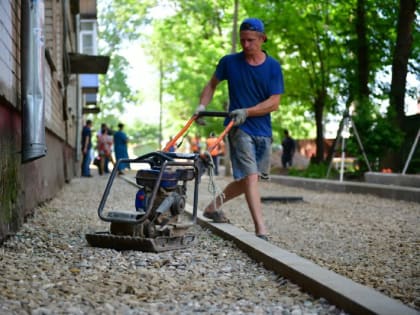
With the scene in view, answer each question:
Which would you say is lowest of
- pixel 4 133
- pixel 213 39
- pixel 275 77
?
pixel 4 133

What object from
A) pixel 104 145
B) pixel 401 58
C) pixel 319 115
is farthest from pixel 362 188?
pixel 319 115

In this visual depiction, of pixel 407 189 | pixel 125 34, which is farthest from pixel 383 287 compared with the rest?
pixel 125 34

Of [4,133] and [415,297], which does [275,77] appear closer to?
[4,133]

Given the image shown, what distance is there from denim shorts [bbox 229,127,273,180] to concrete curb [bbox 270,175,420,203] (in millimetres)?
6588

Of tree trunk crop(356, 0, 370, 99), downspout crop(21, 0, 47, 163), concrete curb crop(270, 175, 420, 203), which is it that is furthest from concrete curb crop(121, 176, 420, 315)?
tree trunk crop(356, 0, 370, 99)

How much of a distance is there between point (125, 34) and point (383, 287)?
47093 millimetres

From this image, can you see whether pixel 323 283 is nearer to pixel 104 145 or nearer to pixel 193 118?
pixel 193 118

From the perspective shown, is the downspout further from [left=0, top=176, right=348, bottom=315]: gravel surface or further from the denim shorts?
the denim shorts

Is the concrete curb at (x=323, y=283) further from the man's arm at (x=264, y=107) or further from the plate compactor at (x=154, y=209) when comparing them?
the man's arm at (x=264, y=107)

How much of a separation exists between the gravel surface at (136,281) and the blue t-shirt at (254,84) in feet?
3.58

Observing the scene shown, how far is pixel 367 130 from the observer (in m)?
18.9

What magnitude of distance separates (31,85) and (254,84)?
6.92ft

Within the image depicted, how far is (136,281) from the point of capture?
465 cm

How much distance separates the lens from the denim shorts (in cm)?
673
